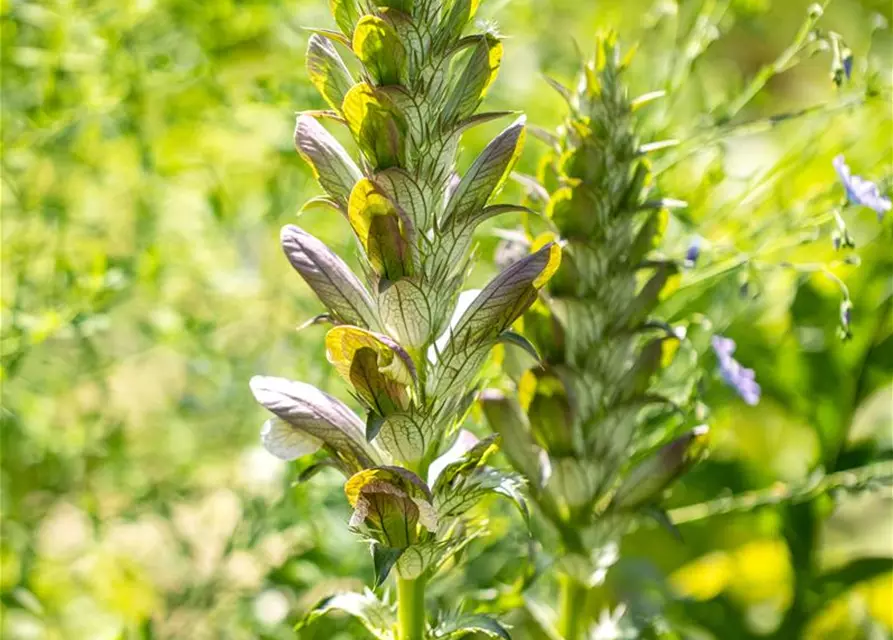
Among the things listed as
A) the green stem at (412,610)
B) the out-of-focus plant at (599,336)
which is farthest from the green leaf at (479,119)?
the green stem at (412,610)

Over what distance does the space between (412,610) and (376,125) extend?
230 mm

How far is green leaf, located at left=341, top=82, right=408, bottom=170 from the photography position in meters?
0.45

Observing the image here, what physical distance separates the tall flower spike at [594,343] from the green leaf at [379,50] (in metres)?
0.14

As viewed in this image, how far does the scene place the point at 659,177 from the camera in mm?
731

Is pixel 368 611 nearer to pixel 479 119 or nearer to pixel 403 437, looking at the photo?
pixel 403 437

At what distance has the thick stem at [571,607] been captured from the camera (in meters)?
0.66

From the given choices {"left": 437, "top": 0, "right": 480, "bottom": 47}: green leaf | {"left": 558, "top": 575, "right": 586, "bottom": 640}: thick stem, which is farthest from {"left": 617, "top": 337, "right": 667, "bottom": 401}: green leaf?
{"left": 437, "top": 0, "right": 480, "bottom": 47}: green leaf

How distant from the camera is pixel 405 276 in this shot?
0.48 meters

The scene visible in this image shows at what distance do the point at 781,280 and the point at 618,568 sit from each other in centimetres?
33

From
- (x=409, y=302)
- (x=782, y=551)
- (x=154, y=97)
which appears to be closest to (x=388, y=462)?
(x=409, y=302)

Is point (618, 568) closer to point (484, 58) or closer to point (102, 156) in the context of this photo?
point (484, 58)

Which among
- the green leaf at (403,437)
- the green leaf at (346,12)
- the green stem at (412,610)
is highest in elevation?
the green leaf at (346,12)

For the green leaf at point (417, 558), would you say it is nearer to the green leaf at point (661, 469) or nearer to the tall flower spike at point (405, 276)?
the tall flower spike at point (405, 276)

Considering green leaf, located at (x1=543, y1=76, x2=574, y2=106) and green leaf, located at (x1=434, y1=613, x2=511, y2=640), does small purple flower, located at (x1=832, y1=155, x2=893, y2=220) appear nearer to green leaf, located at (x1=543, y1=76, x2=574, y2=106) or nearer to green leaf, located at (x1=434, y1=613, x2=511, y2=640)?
green leaf, located at (x1=543, y1=76, x2=574, y2=106)
